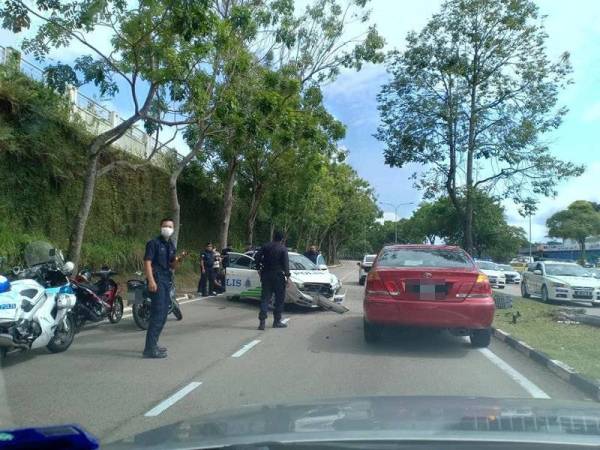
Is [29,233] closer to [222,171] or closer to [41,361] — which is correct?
[41,361]

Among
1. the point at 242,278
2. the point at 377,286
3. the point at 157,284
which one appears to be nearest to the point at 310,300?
the point at 242,278

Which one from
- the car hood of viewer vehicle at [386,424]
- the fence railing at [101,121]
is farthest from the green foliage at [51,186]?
the car hood of viewer vehicle at [386,424]

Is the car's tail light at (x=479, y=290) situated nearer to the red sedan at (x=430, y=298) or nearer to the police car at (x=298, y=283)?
the red sedan at (x=430, y=298)

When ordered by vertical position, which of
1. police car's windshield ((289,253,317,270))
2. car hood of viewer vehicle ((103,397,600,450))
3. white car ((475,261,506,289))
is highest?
police car's windshield ((289,253,317,270))

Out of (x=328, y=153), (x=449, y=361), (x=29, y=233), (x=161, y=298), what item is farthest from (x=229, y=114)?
(x=328, y=153)

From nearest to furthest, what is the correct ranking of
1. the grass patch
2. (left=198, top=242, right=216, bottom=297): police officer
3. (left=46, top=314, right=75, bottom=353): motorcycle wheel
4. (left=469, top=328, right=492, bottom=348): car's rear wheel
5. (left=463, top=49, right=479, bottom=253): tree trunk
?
the grass patch
(left=46, top=314, right=75, bottom=353): motorcycle wheel
(left=469, top=328, right=492, bottom=348): car's rear wheel
(left=463, top=49, right=479, bottom=253): tree trunk
(left=198, top=242, right=216, bottom=297): police officer

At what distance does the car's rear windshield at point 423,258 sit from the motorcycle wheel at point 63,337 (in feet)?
15.6

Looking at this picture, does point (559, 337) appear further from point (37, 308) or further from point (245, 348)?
point (37, 308)

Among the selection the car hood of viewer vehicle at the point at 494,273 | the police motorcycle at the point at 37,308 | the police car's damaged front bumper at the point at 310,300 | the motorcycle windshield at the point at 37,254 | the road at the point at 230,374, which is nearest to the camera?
the road at the point at 230,374

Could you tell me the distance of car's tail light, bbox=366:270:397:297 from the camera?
9.17m

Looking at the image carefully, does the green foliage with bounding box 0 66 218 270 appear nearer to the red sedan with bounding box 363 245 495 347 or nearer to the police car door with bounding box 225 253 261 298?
the police car door with bounding box 225 253 261 298

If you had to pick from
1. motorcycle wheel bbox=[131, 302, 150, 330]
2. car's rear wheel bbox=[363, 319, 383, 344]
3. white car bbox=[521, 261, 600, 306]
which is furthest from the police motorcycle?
white car bbox=[521, 261, 600, 306]

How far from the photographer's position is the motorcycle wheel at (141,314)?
440 inches

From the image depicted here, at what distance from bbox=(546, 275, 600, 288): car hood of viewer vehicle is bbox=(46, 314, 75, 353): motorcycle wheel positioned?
1564 cm
